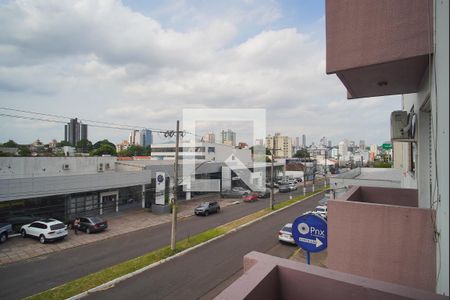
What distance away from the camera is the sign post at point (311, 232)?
4230 mm

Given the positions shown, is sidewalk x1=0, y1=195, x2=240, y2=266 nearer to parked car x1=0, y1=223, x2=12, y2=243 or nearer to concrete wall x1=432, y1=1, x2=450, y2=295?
parked car x1=0, y1=223, x2=12, y2=243

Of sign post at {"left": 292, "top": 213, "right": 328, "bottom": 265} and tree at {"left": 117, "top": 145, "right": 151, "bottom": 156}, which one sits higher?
tree at {"left": 117, "top": 145, "right": 151, "bottom": 156}

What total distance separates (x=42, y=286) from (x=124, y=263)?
348cm

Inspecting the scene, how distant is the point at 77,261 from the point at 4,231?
750 centimetres

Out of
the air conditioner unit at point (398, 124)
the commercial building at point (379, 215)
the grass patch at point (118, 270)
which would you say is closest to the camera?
the commercial building at point (379, 215)

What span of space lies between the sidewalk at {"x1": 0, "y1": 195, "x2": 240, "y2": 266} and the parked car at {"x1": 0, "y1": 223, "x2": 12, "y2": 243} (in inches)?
12.3

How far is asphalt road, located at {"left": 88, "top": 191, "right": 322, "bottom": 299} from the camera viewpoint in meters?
10.6

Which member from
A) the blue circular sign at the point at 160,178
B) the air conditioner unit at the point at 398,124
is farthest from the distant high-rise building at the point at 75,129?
the air conditioner unit at the point at 398,124

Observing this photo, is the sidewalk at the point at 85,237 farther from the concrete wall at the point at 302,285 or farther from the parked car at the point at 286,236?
the concrete wall at the point at 302,285

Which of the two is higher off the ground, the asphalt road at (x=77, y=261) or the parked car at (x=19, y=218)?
the parked car at (x=19, y=218)

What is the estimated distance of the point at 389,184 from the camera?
57.3 feet

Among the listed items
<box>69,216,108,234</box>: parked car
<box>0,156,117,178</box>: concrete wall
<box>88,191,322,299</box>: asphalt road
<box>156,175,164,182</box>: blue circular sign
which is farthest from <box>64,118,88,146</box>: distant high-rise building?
<box>156,175,164,182</box>: blue circular sign

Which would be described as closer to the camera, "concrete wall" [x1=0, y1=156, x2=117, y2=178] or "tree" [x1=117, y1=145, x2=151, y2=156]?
"concrete wall" [x1=0, y1=156, x2=117, y2=178]

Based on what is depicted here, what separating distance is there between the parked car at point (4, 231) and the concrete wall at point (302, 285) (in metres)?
20.7
